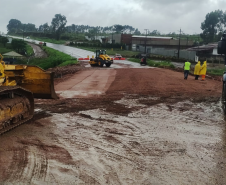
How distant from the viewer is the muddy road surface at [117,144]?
Answer: 5191mm

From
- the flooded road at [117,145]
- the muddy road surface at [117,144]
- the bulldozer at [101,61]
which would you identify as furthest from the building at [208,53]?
the muddy road surface at [117,144]

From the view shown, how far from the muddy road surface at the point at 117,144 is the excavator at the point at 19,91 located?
292 millimetres

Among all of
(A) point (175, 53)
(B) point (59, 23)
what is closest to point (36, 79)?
(A) point (175, 53)

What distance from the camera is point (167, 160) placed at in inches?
233

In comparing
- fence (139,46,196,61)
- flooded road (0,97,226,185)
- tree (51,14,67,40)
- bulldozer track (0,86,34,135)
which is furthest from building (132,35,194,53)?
bulldozer track (0,86,34,135)

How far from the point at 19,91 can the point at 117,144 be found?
3.21 m

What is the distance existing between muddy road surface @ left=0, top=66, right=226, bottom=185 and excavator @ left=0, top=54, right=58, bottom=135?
0.96 feet

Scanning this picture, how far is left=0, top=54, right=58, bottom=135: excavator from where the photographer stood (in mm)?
7316

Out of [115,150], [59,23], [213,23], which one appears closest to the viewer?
[115,150]

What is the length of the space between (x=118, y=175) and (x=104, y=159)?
28.4 inches

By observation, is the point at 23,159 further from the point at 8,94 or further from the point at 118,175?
the point at 8,94

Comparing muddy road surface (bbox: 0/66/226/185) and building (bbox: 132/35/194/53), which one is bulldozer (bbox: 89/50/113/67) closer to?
muddy road surface (bbox: 0/66/226/185)

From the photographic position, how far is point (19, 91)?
807cm

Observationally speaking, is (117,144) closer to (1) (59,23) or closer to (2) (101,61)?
(2) (101,61)
